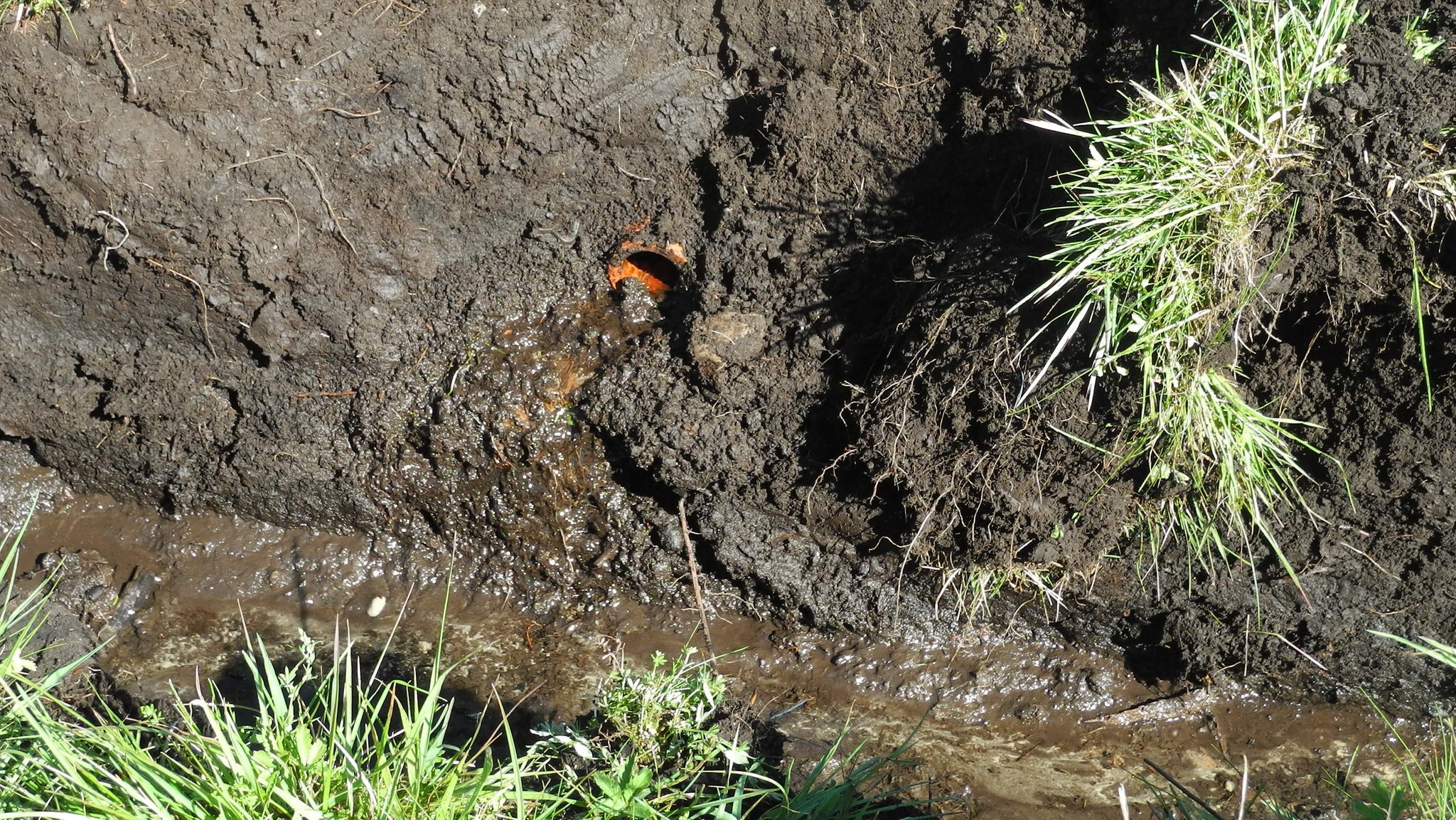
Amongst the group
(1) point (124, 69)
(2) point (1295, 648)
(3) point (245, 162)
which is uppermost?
(1) point (124, 69)

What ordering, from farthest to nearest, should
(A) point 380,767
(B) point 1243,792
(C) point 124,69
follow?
(C) point 124,69 < (A) point 380,767 < (B) point 1243,792

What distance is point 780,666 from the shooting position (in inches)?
134

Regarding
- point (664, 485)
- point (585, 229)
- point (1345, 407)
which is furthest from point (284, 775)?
point (1345, 407)

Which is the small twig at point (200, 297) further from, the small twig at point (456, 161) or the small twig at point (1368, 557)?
the small twig at point (1368, 557)

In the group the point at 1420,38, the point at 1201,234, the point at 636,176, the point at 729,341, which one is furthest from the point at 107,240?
the point at 1420,38

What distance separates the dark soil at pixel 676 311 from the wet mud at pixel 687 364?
1 centimetres

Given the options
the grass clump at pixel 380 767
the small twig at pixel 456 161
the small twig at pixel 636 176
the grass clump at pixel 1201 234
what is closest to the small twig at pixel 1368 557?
the grass clump at pixel 1201 234

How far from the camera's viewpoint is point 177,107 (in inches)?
128

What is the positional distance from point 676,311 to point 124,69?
1.95 meters

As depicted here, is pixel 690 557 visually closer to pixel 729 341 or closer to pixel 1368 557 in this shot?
pixel 729 341

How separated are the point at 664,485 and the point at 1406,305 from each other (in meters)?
2.24

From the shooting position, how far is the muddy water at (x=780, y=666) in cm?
303

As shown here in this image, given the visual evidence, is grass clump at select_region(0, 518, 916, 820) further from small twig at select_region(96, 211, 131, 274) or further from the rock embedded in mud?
small twig at select_region(96, 211, 131, 274)

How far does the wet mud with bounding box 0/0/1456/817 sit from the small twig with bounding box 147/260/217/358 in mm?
30
